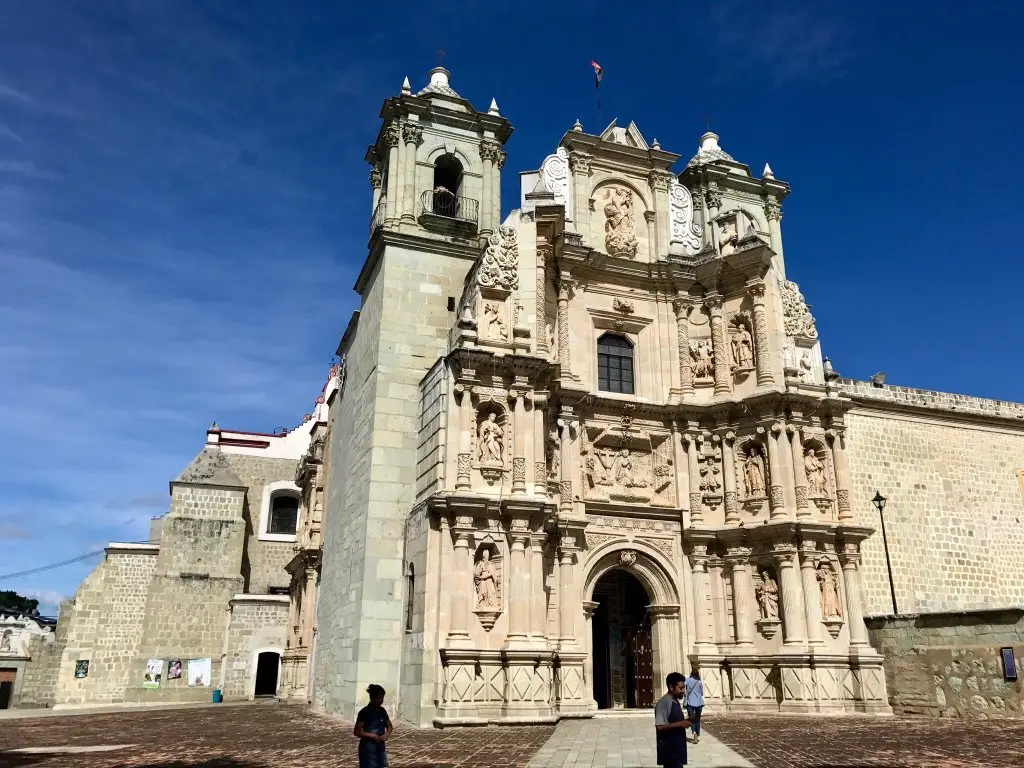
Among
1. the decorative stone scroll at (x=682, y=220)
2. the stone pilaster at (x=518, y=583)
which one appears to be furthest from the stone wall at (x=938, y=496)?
the stone pilaster at (x=518, y=583)

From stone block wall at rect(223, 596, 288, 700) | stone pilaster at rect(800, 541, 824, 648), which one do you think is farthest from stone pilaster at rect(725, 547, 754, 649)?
stone block wall at rect(223, 596, 288, 700)

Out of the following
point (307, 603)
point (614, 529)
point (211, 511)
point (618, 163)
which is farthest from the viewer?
point (211, 511)

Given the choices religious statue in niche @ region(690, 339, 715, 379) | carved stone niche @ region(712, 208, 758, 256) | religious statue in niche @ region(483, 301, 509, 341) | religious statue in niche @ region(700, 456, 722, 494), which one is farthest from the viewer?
carved stone niche @ region(712, 208, 758, 256)

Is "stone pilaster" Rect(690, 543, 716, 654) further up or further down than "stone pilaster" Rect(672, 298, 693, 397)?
further down

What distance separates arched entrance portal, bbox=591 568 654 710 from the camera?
2023 centimetres

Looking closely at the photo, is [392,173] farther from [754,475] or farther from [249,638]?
[249,638]

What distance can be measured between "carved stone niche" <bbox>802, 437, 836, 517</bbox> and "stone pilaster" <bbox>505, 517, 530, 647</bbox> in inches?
314

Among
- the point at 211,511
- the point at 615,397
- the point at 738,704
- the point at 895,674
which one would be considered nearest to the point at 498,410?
the point at 615,397

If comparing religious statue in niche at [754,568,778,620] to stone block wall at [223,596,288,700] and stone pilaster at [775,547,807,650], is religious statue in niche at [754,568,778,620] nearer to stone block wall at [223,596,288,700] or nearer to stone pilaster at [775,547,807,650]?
stone pilaster at [775,547,807,650]

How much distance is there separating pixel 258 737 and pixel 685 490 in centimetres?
1181

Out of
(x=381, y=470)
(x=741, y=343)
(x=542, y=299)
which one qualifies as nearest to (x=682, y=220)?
(x=741, y=343)

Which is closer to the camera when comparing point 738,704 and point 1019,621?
point 1019,621

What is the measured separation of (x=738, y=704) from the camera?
1895 centimetres

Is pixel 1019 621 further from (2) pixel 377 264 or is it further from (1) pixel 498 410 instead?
(2) pixel 377 264
